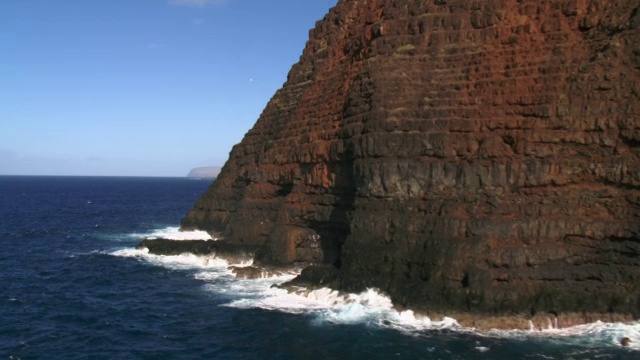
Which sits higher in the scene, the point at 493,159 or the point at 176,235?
the point at 493,159

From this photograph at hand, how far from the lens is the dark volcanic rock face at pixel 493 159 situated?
27.4m

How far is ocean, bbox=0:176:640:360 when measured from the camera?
24.1 meters

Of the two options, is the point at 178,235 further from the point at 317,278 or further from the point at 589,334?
the point at 589,334

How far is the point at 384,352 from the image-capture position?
23859 millimetres

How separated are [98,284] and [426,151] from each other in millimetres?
22846

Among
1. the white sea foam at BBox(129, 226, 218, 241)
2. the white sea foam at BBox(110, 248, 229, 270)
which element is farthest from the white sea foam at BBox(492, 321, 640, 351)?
the white sea foam at BBox(129, 226, 218, 241)

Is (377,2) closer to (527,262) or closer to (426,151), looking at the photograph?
(426,151)

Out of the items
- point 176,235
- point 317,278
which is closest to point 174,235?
point 176,235

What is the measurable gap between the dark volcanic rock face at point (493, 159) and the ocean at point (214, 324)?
186 centimetres

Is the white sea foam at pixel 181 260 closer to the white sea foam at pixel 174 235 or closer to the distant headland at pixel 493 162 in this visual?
the white sea foam at pixel 174 235

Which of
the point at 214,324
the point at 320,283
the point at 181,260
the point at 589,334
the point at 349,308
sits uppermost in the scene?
the point at 320,283

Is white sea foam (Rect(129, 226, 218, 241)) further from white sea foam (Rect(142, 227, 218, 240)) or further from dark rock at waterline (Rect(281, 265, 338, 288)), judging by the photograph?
dark rock at waterline (Rect(281, 265, 338, 288))

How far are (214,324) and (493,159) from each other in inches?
633

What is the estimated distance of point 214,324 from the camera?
2859 centimetres
